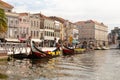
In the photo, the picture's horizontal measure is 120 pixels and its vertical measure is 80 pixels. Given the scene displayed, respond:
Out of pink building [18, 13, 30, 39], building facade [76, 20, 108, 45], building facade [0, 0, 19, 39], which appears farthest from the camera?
building facade [76, 20, 108, 45]

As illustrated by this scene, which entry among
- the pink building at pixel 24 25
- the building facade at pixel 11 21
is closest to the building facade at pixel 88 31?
the pink building at pixel 24 25

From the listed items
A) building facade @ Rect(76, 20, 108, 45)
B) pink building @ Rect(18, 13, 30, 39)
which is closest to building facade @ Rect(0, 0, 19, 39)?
pink building @ Rect(18, 13, 30, 39)

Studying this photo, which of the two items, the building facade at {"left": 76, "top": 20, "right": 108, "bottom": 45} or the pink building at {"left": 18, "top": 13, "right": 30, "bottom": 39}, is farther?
the building facade at {"left": 76, "top": 20, "right": 108, "bottom": 45}

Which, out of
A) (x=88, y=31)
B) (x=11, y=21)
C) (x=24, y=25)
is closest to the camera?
(x=11, y=21)

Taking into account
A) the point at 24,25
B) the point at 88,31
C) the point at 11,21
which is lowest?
the point at 24,25

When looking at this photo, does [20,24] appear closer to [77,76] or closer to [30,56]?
[30,56]

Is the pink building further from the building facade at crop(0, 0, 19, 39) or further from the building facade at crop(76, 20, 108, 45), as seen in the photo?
the building facade at crop(76, 20, 108, 45)

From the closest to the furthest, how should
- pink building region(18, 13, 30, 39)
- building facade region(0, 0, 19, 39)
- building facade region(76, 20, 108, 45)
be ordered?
building facade region(0, 0, 19, 39), pink building region(18, 13, 30, 39), building facade region(76, 20, 108, 45)

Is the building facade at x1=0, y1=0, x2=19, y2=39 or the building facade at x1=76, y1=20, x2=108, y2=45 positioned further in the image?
the building facade at x1=76, y1=20, x2=108, y2=45

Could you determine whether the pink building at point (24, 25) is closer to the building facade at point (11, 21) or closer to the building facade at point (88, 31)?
the building facade at point (11, 21)

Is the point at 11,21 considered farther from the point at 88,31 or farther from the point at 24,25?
the point at 88,31

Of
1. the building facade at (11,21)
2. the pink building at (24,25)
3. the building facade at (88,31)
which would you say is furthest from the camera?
the building facade at (88,31)

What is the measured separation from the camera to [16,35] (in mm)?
67812

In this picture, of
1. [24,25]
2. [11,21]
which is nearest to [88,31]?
[24,25]
